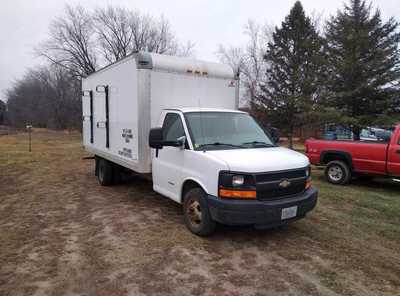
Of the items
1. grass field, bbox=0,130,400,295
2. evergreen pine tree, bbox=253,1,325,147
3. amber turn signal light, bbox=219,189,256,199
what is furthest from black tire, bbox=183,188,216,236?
evergreen pine tree, bbox=253,1,325,147

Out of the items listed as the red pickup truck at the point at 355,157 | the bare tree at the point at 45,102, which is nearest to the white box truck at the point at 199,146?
the red pickup truck at the point at 355,157

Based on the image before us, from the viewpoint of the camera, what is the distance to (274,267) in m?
3.98

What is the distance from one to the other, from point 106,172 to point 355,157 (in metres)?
6.76

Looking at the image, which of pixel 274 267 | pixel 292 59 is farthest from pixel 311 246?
pixel 292 59

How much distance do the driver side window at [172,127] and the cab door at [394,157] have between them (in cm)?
571

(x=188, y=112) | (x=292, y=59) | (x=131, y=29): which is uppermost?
(x=131, y=29)

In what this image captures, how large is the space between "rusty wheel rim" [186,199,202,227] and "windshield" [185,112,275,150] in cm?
86

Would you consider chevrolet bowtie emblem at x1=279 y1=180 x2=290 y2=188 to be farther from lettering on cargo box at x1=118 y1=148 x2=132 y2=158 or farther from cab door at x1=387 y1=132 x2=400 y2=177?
cab door at x1=387 y1=132 x2=400 y2=177

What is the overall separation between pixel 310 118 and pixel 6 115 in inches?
2684

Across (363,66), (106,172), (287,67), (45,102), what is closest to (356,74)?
(363,66)

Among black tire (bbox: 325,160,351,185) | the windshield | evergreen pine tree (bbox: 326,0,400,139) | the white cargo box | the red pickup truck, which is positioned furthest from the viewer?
evergreen pine tree (bbox: 326,0,400,139)

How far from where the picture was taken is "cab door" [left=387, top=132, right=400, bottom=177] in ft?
26.0

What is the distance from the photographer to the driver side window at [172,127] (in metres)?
5.48

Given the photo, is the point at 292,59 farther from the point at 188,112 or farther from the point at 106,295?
the point at 106,295
